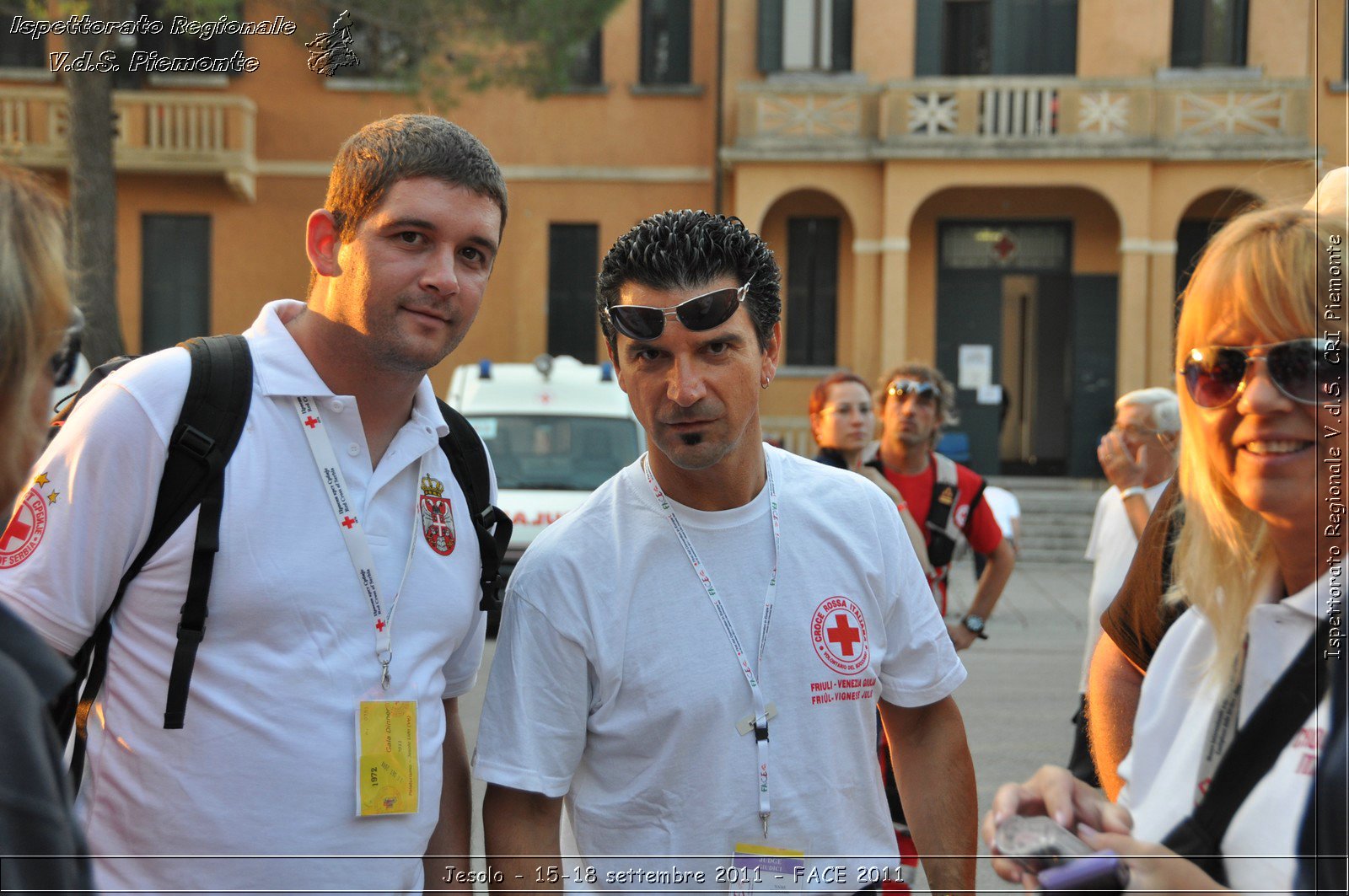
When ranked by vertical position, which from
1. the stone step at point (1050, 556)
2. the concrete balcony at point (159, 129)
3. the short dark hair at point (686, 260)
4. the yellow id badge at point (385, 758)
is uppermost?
the concrete balcony at point (159, 129)

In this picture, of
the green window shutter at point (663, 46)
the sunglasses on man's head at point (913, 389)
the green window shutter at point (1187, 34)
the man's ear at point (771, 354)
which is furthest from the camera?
the green window shutter at point (663, 46)

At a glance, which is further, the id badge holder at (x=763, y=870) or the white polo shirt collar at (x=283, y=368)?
the white polo shirt collar at (x=283, y=368)

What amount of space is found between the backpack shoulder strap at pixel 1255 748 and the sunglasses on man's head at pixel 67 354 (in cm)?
134

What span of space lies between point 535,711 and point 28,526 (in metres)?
0.94

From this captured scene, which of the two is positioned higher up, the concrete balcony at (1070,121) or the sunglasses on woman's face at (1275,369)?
the concrete balcony at (1070,121)

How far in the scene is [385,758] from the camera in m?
2.31

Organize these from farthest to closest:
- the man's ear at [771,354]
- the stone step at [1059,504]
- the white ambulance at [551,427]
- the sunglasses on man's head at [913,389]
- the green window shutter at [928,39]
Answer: the green window shutter at [928,39] < the stone step at [1059,504] < the white ambulance at [551,427] < the sunglasses on man's head at [913,389] < the man's ear at [771,354]

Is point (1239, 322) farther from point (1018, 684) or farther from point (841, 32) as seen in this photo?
point (841, 32)

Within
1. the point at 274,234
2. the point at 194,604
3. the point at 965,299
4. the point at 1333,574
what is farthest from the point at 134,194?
the point at 1333,574

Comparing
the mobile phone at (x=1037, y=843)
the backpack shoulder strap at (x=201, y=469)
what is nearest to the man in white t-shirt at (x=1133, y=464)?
the backpack shoulder strap at (x=201, y=469)

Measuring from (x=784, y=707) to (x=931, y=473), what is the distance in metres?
3.72

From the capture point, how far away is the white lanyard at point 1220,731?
141 centimetres

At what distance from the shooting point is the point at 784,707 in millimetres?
2393

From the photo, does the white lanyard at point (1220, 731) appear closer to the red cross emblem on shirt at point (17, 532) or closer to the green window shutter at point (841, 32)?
the red cross emblem on shirt at point (17, 532)
